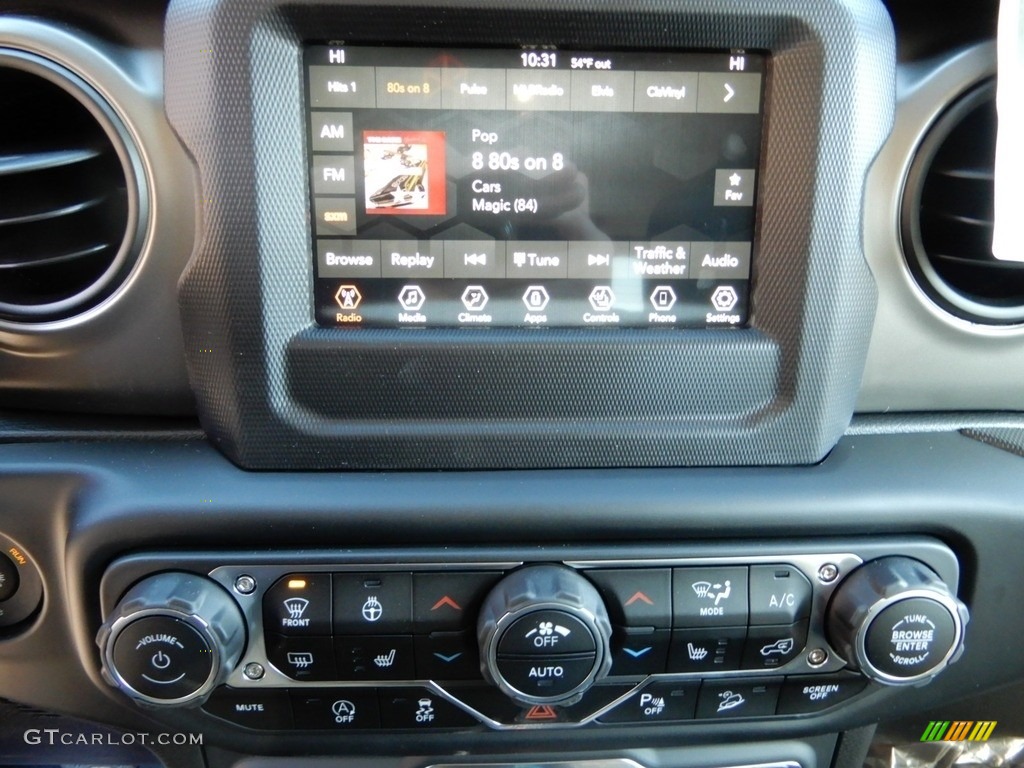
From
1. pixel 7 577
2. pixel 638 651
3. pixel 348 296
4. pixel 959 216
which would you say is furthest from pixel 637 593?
pixel 7 577

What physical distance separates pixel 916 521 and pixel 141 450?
74 cm

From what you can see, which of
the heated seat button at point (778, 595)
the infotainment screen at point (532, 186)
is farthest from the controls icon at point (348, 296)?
the heated seat button at point (778, 595)

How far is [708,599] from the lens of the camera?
79 centimetres

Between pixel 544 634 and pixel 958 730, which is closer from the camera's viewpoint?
pixel 544 634

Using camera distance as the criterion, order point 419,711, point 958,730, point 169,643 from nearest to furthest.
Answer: point 169,643 → point 419,711 → point 958,730

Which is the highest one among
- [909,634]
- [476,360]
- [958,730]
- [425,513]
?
[476,360]

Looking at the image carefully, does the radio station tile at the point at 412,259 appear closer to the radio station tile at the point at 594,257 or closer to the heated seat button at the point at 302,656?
the radio station tile at the point at 594,257

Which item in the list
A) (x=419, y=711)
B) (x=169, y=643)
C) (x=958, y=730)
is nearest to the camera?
(x=169, y=643)

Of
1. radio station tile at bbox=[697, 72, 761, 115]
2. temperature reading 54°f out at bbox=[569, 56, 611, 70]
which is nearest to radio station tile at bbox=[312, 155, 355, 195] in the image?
temperature reading 54°f out at bbox=[569, 56, 611, 70]

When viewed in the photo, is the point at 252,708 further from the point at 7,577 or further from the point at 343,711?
the point at 7,577

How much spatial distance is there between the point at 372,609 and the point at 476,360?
25cm

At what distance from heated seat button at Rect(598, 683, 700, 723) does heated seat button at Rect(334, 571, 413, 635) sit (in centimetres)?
23

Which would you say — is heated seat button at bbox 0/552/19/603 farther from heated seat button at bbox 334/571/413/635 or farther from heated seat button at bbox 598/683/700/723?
heated seat button at bbox 598/683/700/723

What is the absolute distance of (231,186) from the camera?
2.42ft
